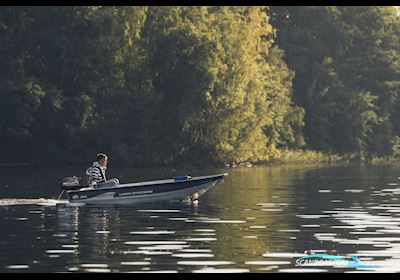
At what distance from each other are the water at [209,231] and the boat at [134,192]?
55 centimetres

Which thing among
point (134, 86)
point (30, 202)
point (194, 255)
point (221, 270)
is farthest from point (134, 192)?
point (134, 86)

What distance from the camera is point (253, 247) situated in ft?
98.3

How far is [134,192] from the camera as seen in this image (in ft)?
147

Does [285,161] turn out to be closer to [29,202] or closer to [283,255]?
[29,202]

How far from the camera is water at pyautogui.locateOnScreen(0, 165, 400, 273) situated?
2700 centimetres

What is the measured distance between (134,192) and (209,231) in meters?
10.7

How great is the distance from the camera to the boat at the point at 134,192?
44344mm

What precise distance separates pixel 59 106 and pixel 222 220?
46.5 m

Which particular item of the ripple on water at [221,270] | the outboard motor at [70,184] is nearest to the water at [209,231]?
the ripple on water at [221,270]

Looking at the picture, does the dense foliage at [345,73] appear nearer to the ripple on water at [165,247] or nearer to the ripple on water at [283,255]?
the ripple on water at [165,247]

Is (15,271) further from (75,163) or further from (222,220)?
(75,163)

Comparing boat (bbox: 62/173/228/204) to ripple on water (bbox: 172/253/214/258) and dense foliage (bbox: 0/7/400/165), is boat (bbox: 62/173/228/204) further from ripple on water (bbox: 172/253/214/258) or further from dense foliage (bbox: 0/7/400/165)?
dense foliage (bbox: 0/7/400/165)

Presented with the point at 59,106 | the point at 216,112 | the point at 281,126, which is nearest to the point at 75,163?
the point at 59,106

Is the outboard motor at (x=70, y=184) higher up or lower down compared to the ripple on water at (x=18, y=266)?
higher up
